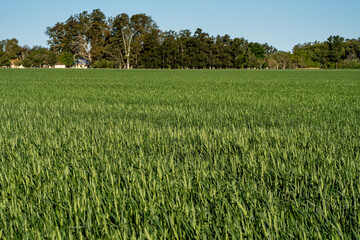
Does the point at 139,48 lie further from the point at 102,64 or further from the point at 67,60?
the point at 67,60

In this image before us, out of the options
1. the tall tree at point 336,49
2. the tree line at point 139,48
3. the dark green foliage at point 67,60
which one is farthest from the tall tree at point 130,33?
the tall tree at point 336,49

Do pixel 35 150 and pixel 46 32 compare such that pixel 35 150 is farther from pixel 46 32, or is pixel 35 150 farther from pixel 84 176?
pixel 46 32

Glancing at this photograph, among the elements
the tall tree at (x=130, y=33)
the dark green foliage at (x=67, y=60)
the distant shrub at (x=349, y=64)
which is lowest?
the distant shrub at (x=349, y=64)

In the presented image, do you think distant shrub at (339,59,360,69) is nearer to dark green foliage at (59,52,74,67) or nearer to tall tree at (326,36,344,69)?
tall tree at (326,36,344,69)

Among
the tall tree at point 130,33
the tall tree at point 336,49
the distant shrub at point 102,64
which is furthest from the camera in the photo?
the tall tree at point 336,49

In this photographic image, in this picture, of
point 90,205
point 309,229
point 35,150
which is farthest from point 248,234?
point 35,150

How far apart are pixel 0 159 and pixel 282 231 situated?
2.42 meters

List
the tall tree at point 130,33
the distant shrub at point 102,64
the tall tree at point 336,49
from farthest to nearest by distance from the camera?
the tall tree at point 336,49 → the tall tree at point 130,33 → the distant shrub at point 102,64

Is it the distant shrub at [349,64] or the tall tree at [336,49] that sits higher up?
the tall tree at [336,49]

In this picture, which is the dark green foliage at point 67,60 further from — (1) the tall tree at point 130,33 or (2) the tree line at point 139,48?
(1) the tall tree at point 130,33

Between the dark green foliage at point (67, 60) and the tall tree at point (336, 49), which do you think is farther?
the tall tree at point (336, 49)

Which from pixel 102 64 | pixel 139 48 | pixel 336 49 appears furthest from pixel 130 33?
pixel 336 49

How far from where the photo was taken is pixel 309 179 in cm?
225

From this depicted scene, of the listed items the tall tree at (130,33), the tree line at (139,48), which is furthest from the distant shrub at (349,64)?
the tall tree at (130,33)
